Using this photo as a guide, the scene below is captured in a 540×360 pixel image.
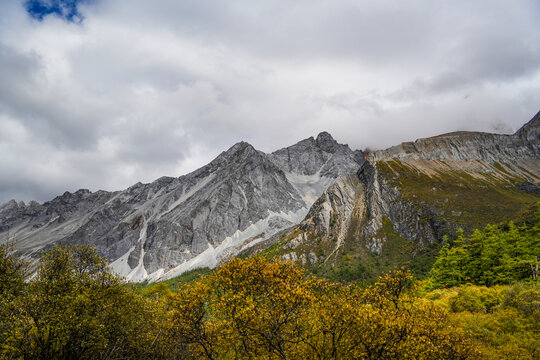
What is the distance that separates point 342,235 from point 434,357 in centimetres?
17894

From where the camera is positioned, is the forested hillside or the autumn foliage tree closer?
the autumn foliage tree

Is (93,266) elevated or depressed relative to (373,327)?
elevated

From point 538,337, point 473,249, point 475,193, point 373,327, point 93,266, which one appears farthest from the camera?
point 475,193

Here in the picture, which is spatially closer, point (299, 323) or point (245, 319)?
point (299, 323)

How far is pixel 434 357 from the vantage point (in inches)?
797

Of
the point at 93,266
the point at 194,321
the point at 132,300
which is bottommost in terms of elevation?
the point at 194,321

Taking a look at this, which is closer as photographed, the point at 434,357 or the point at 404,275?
the point at 434,357

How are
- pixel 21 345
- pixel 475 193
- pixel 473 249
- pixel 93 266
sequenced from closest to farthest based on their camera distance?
pixel 21 345
pixel 93 266
pixel 473 249
pixel 475 193

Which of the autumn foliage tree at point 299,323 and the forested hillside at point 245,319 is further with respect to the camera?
the forested hillside at point 245,319

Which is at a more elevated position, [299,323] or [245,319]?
[245,319]

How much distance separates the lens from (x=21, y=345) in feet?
65.4

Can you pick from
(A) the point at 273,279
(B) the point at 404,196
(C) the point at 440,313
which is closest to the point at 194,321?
(A) the point at 273,279

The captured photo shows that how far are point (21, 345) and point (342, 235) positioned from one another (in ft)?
616

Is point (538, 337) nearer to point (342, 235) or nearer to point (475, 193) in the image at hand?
point (342, 235)
